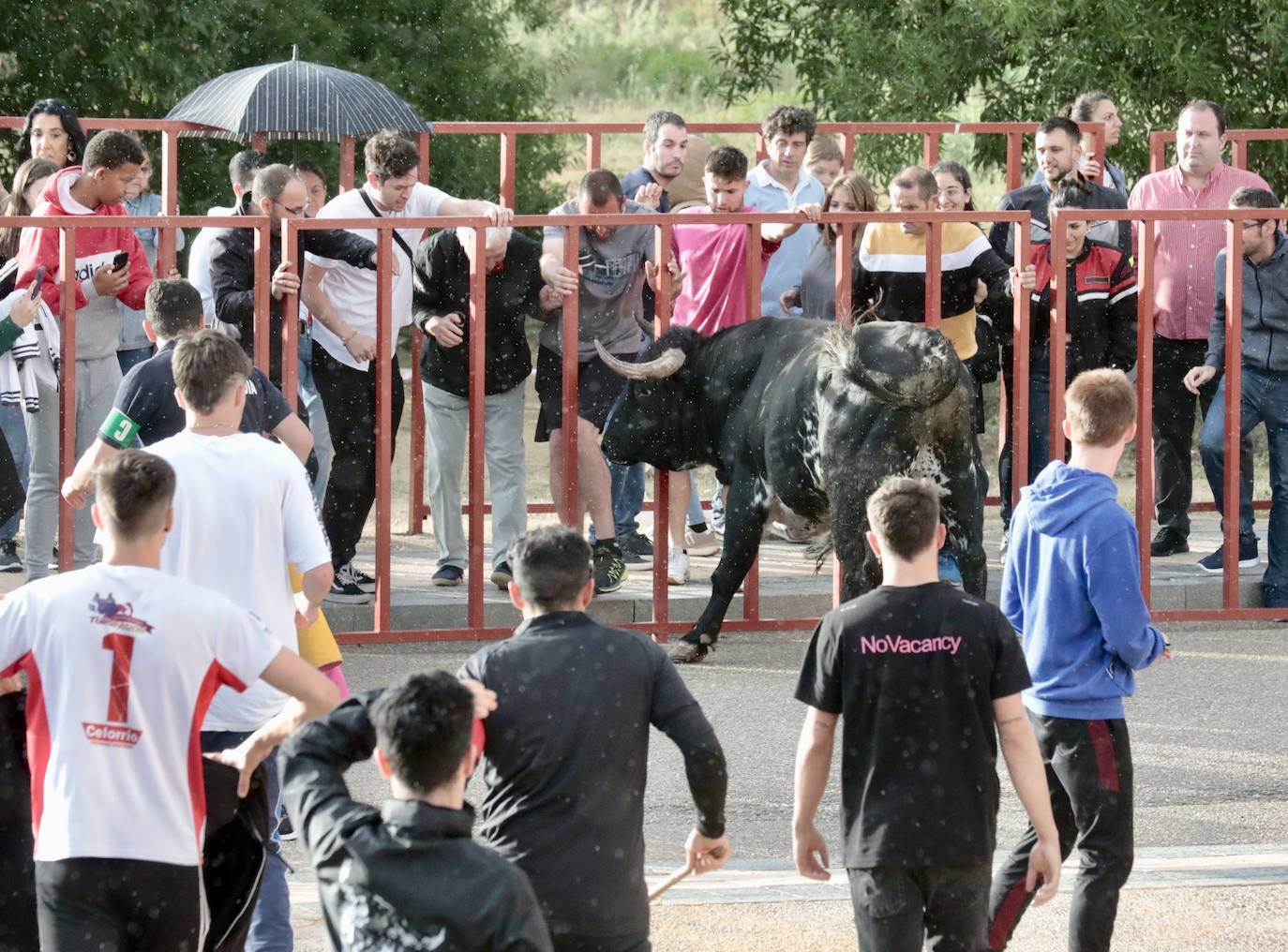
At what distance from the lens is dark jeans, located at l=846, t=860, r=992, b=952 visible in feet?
14.8

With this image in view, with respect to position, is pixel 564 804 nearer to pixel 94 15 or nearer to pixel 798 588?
pixel 798 588

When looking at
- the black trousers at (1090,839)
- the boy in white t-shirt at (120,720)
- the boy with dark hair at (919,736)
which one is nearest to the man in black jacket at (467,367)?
the black trousers at (1090,839)

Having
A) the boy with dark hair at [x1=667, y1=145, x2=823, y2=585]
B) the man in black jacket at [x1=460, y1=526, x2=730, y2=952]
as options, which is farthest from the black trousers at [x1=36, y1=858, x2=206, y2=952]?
the boy with dark hair at [x1=667, y1=145, x2=823, y2=585]

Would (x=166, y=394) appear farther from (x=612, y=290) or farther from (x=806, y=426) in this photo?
(x=612, y=290)

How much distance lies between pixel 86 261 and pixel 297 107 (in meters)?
2.05

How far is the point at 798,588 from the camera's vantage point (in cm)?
991

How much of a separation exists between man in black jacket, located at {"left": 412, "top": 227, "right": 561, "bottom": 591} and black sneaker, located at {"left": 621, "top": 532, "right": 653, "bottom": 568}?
93cm

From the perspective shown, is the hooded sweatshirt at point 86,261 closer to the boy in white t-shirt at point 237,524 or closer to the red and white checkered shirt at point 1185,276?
the boy in white t-shirt at point 237,524

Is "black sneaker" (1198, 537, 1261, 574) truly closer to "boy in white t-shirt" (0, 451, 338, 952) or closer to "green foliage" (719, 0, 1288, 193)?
"green foliage" (719, 0, 1288, 193)

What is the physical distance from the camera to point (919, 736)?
452 cm

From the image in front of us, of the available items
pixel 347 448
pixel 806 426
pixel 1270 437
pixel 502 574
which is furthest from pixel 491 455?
pixel 1270 437

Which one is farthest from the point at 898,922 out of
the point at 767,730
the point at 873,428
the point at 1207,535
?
→ the point at 1207,535

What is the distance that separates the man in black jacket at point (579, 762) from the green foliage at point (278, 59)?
11.0 metres

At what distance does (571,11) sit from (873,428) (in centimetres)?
2955
